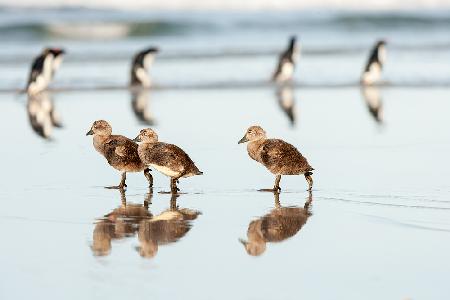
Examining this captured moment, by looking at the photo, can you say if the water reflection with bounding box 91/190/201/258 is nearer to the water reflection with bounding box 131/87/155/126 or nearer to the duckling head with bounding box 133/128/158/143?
the duckling head with bounding box 133/128/158/143

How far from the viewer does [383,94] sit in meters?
19.4

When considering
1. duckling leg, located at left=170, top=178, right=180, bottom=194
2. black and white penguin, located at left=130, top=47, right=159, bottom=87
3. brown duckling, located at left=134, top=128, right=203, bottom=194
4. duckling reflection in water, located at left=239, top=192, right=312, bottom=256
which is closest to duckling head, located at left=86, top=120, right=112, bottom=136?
brown duckling, located at left=134, top=128, right=203, bottom=194

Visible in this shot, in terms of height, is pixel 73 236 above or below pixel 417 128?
below

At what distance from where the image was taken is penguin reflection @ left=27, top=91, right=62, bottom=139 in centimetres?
1462

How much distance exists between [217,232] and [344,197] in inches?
65.4

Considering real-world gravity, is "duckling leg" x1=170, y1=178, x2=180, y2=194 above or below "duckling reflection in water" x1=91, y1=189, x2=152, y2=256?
above

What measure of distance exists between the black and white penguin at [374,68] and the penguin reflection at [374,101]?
0.78 m

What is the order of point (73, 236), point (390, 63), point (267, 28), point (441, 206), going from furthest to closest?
point (267, 28)
point (390, 63)
point (441, 206)
point (73, 236)

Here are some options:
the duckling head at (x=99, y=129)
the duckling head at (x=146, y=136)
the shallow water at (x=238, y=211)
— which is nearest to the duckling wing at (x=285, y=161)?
the shallow water at (x=238, y=211)

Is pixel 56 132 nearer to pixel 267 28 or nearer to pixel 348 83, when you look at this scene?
pixel 348 83

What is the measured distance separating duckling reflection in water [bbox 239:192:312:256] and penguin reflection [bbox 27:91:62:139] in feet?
18.1

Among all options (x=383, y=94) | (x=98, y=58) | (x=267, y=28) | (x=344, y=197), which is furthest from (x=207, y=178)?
(x=267, y=28)

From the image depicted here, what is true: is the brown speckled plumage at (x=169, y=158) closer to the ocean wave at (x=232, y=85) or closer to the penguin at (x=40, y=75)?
the ocean wave at (x=232, y=85)

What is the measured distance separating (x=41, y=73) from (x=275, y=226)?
44.8 ft
